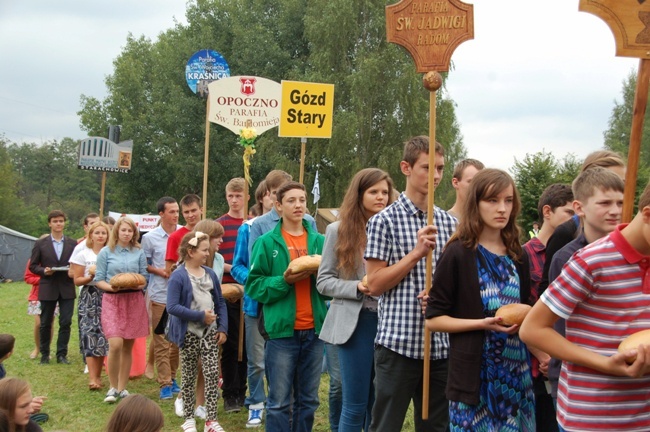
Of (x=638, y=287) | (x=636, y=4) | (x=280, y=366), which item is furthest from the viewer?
(x=280, y=366)

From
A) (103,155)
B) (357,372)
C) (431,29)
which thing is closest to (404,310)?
(357,372)

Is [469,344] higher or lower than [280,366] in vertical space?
higher

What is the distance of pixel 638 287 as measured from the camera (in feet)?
9.30

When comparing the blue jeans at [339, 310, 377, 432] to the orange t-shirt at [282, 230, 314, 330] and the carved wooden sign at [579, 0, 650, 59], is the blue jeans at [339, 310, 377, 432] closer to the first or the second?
the orange t-shirt at [282, 230, 314, 330]

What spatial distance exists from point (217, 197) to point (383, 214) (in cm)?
4014

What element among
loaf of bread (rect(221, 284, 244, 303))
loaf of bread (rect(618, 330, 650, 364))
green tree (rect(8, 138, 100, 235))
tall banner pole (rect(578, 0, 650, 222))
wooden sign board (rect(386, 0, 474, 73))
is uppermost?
green tree (rect(8, 138, 100, 235))

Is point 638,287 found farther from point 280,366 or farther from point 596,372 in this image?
point 280,366

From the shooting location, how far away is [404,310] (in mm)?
4520

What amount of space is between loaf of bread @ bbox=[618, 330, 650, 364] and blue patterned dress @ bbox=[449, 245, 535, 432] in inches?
43.3

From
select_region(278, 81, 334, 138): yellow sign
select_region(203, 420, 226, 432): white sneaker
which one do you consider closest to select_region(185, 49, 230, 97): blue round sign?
select_region(278, 81, 334, 138): yellow sign

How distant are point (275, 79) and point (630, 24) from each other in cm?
3785

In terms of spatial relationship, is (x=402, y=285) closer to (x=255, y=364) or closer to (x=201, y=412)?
(x=255, y=364)

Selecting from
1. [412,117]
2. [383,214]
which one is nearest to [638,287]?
[383,214]

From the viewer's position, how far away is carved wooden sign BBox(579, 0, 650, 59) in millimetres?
3750
